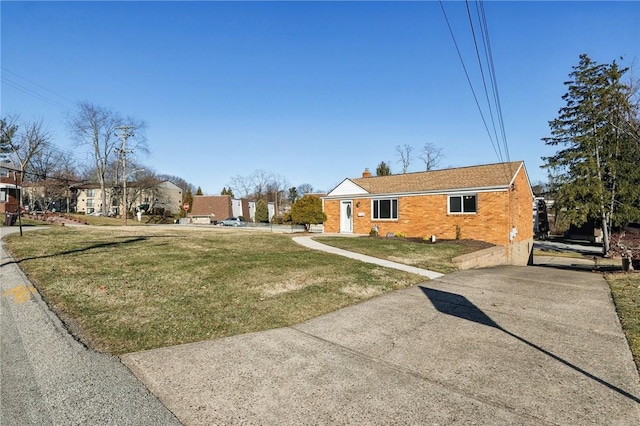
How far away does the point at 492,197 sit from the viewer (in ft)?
57.0

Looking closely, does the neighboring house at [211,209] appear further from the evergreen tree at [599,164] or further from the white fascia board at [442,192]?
the evergreen tree at [599,164]

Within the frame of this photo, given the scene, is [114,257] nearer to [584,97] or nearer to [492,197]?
[492,197]

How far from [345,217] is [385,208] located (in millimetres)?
3546

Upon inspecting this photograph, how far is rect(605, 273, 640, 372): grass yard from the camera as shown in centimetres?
434

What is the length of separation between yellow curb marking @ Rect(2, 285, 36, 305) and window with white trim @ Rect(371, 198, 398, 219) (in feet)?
60.5

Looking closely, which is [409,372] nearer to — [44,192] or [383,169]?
[383,169]

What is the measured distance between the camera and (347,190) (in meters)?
23.8

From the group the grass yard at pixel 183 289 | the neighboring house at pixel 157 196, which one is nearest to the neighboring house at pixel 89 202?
the neighboring house at pixel 157 196

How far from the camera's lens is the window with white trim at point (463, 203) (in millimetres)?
18078

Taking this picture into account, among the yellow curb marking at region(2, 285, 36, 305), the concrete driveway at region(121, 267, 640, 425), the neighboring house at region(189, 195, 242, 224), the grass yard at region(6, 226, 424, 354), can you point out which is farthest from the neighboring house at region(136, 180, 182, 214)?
the concrete driveway at region(121, 267, 640, 425)

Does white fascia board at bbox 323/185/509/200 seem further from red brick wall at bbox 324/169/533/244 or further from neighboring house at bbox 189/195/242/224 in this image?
neighboring house at bbox 189/195/242/224

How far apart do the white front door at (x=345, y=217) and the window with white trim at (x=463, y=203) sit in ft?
24.4

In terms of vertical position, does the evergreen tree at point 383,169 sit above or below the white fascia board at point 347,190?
above

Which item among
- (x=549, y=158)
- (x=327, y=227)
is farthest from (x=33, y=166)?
(x=549, y=158)
